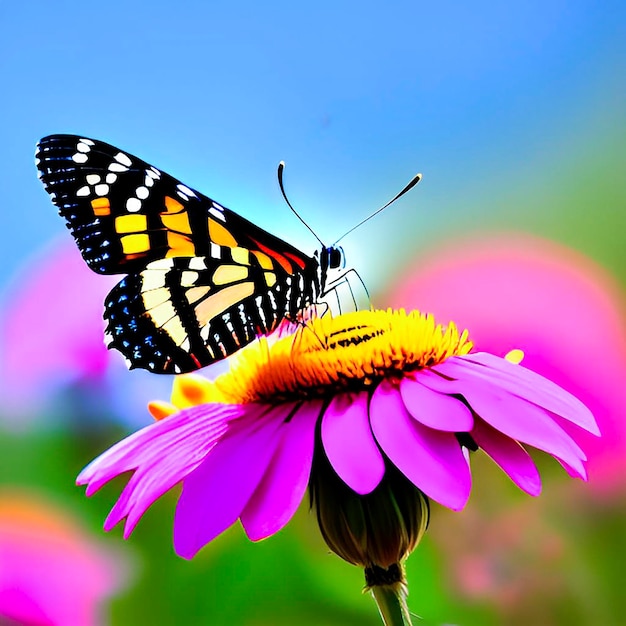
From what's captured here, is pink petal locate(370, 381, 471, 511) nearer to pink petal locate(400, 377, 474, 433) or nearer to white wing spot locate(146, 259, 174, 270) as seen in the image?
pink petal locate(400, 377, 474, 433)

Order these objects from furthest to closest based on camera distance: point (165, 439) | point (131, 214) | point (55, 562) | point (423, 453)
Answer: point (55, 562), point (131, 214), point (165, 439), point (423, 453)

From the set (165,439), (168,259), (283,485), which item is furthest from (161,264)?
(283,485)

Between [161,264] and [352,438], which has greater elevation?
[161,264]

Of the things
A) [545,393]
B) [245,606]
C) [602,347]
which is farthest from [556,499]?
[545,393]

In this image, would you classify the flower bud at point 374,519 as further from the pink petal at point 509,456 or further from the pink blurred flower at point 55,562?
the pink blurred flower at point 55,562

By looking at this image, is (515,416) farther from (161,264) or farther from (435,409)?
(161,264)

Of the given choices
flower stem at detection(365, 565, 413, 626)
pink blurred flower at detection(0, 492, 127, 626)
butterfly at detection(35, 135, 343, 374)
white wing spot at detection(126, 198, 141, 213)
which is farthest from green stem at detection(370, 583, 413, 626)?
pink blurred flower at detection(0, 492, 127, 626)

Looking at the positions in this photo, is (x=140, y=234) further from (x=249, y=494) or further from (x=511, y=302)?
(x=511, y=302)
